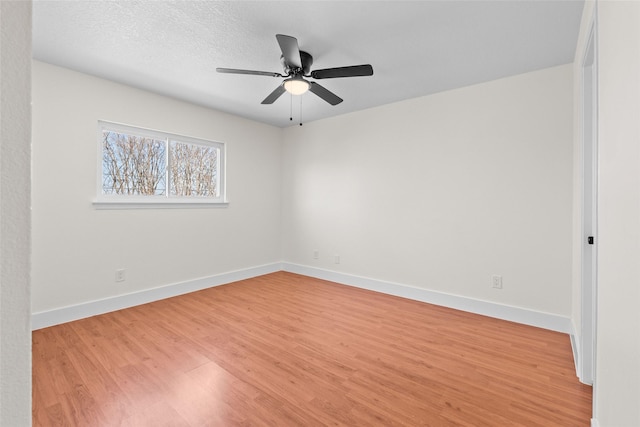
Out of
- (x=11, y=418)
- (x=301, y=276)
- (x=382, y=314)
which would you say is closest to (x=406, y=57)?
(x=382, y=314)

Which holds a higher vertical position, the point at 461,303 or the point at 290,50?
the point at 290,50

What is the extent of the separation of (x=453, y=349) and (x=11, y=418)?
2.55m

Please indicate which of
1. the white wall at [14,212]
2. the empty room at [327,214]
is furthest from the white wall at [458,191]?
the white wall at [14,212]

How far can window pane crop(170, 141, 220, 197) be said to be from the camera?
12.3ft

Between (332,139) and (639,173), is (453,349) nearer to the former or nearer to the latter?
(639,173)

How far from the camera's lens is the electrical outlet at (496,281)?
2.98 m

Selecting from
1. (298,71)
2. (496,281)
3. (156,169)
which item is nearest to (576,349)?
(496,281)

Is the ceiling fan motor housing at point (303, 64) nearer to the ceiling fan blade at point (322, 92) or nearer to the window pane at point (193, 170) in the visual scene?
the ceiling fan blade at point (322, 92)

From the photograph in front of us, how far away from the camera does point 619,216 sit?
3.42ft

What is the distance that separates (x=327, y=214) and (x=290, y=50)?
8.75ft

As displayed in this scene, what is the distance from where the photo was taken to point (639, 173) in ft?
2.77

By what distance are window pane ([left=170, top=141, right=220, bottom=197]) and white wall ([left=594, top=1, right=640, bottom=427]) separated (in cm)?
393

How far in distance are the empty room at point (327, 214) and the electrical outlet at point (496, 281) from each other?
5cm

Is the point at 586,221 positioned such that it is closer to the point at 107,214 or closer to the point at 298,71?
the point at 298,71
